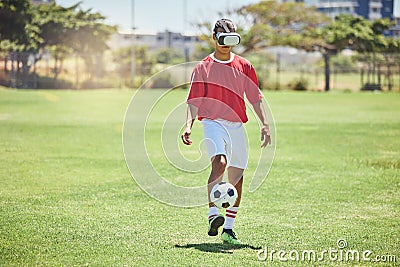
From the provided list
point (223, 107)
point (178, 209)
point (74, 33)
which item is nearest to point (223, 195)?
point (223, 107)

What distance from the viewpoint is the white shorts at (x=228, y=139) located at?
5.96 m

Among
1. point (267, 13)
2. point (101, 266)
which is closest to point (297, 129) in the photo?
point (101, 266)

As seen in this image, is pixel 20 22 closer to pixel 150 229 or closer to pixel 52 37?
pixel 52 37

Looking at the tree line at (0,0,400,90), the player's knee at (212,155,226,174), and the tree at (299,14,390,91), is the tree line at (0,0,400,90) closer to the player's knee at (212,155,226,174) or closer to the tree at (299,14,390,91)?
the tree at (299,14,390,91)

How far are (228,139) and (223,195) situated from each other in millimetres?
528

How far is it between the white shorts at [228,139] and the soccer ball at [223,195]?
280mm

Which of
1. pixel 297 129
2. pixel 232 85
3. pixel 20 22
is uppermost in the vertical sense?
pixel 20 22

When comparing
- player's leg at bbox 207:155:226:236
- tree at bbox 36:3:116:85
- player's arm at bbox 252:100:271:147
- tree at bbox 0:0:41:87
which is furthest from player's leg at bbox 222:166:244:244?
tree at bbox 36:3:116:85

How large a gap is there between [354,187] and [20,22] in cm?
3259

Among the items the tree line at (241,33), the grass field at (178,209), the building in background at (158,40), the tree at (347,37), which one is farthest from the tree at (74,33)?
the grass field at (178,209)

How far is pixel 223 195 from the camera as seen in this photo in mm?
5797

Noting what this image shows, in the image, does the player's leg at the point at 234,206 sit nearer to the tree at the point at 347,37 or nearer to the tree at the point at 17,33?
the tree at the point at 17,33

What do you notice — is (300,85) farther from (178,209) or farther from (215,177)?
(215,177)

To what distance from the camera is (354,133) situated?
17281 mm
